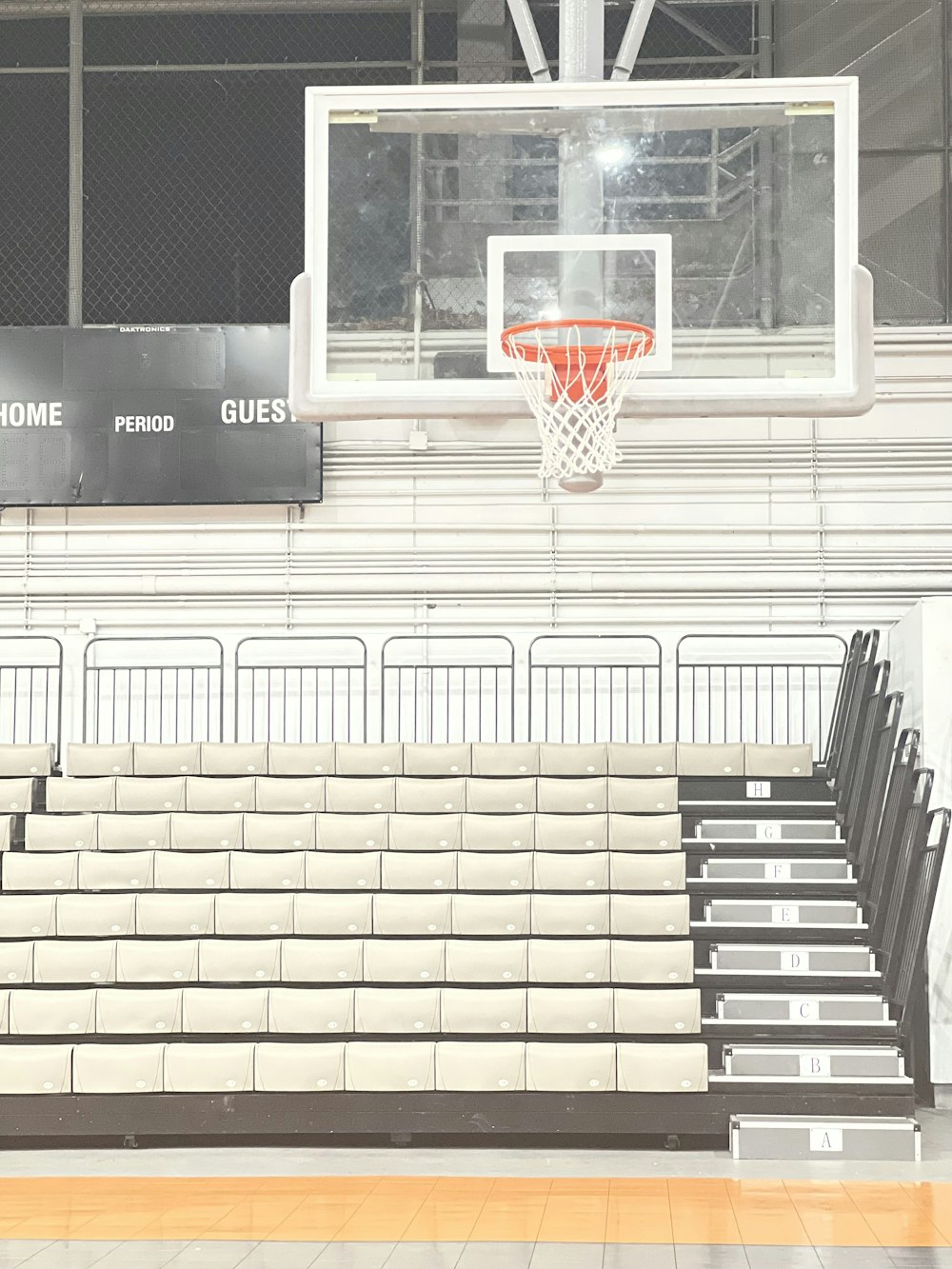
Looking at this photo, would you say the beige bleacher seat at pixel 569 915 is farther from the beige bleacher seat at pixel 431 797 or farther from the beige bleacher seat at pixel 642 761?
the beige bleacher seat at pixel 642 761

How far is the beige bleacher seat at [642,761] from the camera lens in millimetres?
9109

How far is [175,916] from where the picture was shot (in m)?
7.81

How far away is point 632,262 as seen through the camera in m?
5.60

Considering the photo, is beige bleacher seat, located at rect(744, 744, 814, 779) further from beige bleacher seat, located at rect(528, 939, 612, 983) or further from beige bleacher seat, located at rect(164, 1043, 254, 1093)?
beige bleacher seat, located at rect(164, 1043, 254, 1093)

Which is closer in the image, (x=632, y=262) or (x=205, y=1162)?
(x=632, y=262)

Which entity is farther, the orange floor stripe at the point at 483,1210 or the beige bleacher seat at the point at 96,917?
the beige bleacher seat at the point at 96,917

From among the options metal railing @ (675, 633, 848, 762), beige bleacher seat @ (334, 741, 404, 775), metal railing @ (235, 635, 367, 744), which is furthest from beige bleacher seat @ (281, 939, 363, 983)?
metal railing @ (675, 633, 848, 762)

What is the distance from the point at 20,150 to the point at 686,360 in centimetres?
721

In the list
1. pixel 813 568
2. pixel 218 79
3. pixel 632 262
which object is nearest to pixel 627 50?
pixel 632 262

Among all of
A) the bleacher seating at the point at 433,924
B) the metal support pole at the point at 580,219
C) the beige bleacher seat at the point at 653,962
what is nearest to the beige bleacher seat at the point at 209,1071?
the bleacher seating at the point at 433,924

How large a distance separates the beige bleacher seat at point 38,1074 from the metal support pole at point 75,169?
5.23m

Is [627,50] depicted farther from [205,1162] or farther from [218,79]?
[205,1162]

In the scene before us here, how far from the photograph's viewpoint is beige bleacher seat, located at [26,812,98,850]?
849 centimetres

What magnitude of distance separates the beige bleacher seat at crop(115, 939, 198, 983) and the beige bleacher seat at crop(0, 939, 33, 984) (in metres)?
0.44
